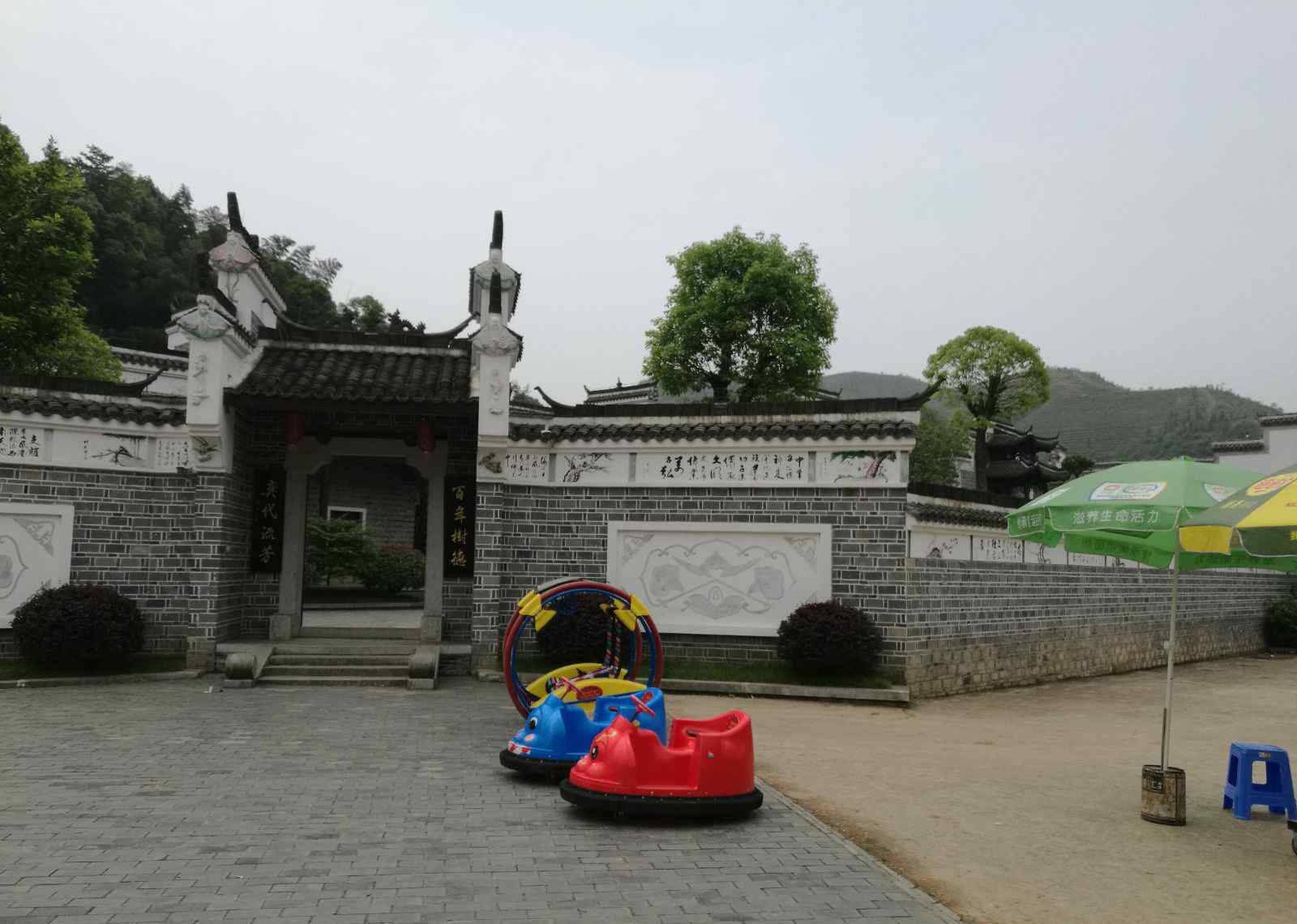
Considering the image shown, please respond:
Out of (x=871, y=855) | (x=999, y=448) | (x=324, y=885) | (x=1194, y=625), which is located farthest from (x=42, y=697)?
(x=1194, y=625)

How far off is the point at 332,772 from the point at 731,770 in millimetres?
3021

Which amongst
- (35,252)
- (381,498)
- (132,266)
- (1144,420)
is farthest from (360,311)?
(1144,420)

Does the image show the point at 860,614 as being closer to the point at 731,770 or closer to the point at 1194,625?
the point at 731,770

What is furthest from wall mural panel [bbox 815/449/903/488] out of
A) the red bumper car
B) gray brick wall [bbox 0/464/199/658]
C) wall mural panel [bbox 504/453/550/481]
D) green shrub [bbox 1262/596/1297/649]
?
green shrub [bbox 1262/596/1297/649]

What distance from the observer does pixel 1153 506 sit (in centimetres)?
604

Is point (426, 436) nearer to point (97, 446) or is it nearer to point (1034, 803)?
point (97, 446)

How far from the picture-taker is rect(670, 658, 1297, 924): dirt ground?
15.5ft

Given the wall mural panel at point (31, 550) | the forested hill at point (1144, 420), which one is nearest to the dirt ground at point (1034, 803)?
the wall mural panel at point (31, 550)

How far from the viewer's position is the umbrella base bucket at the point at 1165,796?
608cm

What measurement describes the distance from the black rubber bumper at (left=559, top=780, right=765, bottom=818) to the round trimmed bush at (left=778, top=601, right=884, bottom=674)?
224 inches

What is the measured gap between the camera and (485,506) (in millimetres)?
12508

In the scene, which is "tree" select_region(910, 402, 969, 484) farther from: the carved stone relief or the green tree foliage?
the green tree foliage

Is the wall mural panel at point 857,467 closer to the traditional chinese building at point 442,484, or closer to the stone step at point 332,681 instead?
the traditional chinese building at point 442,484

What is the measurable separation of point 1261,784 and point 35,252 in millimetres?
19846
